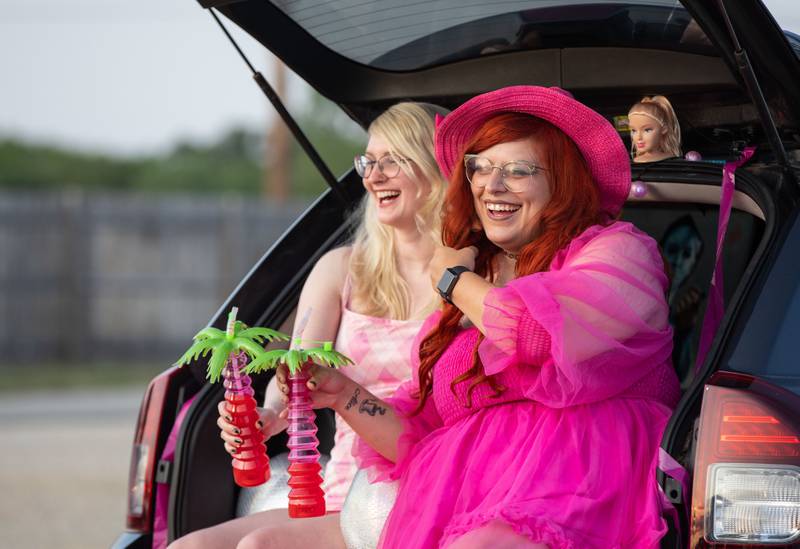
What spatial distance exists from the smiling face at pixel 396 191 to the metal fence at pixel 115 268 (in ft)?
44.5

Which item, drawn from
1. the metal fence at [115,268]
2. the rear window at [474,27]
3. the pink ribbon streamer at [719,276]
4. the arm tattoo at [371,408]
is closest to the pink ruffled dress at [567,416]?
the pink ribbon streamer at [719,276]

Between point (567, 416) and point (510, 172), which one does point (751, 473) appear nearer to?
point (567, 416)

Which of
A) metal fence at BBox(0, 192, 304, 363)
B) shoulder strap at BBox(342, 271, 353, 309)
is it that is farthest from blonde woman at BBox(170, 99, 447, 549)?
metal fence at BBox(0, 192, 304, 363)

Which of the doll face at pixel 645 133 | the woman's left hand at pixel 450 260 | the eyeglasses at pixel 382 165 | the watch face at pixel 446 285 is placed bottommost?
the watch face at pixel 446 285

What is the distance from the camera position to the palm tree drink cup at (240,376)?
2807 mm

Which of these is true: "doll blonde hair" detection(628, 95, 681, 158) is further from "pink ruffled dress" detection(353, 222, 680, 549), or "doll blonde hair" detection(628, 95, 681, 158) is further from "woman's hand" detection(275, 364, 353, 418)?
"woman's hand" detection(275, 364, 353, 418)

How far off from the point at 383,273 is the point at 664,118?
0.95 m

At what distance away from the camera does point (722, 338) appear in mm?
2557

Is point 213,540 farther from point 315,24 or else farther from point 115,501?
point 115,501

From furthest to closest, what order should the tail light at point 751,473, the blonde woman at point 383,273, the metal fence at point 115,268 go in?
the metal fence at point 115,268 < the blonde woman at point 383,273 < the tail light at point 751,473

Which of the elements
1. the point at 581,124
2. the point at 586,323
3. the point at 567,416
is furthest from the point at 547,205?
the point at 567,416

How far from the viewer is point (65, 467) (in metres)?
9.30

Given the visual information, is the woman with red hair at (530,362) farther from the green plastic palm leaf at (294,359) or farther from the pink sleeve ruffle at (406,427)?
the green plastic palm leaf at (294,359)

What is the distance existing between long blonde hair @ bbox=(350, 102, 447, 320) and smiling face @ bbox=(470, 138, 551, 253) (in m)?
0.65
